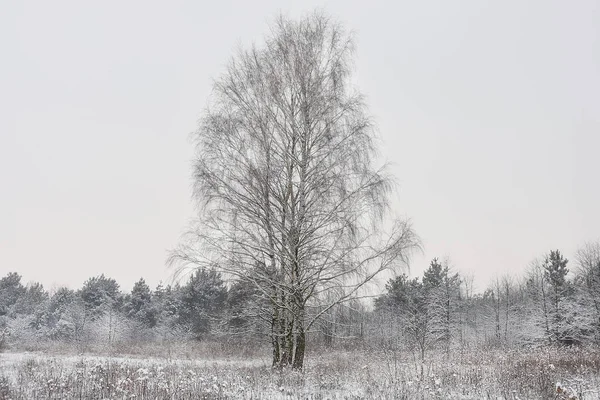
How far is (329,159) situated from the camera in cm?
1144

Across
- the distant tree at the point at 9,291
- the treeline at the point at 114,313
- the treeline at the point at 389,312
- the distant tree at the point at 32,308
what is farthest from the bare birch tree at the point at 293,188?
the distant tree at the point at 9,291

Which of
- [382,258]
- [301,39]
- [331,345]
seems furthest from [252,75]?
[331,345]

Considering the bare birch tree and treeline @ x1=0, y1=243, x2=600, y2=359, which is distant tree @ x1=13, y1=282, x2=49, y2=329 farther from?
the bare birch tree

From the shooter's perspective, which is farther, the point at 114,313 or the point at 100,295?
the point at 100,295

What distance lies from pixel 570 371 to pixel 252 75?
456 inches

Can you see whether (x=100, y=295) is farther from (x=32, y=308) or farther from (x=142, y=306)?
(x=32, y=308)

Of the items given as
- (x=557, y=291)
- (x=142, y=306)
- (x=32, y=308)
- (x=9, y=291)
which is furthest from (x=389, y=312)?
(x=9, y=291)

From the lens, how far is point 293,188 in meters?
11.3

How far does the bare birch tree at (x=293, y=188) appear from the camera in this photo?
10.4 m

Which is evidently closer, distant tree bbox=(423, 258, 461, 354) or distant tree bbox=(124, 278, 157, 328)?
distant tree bbox=(423, 258, 461, 354)

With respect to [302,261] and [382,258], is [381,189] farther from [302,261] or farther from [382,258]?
[302,261]

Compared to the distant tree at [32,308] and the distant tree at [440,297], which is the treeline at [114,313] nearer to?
the distant tree at [32,308]

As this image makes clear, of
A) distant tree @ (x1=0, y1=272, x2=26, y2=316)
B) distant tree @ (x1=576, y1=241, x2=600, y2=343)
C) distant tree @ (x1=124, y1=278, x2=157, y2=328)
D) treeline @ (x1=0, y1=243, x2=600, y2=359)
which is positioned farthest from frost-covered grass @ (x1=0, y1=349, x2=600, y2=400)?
distant tree @ (x1=0, y1=272, x2=26, y2=316)

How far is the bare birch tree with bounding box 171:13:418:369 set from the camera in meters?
10.4
